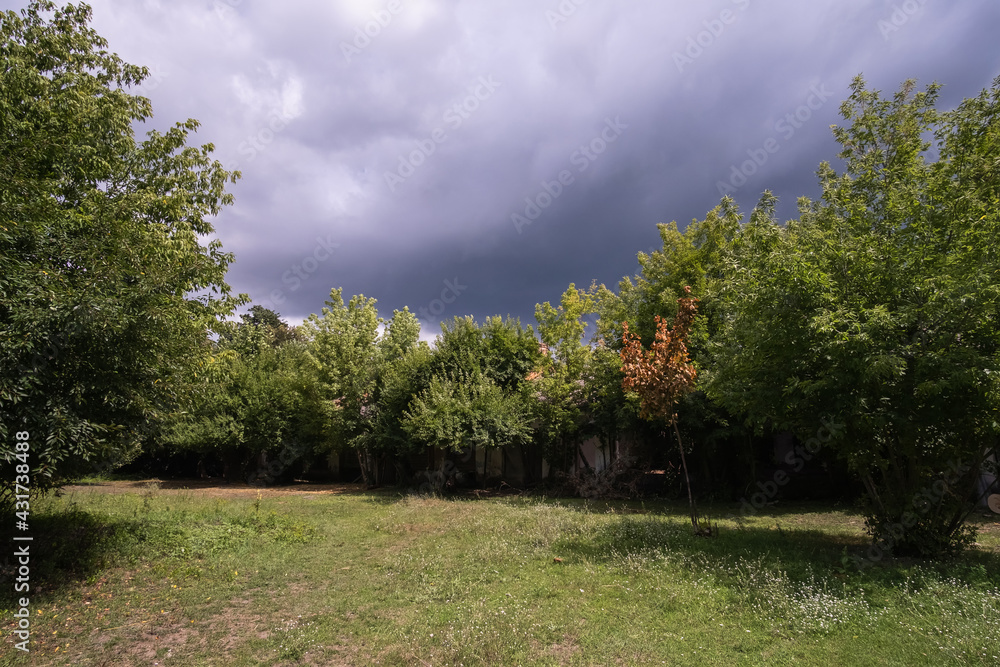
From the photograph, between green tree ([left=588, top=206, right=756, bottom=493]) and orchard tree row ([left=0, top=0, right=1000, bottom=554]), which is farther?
green tree ([left=588, top=206, right=756, bottom=493])

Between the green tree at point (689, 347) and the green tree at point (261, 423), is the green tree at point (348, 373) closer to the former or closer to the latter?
the green tree at point (261, 423)

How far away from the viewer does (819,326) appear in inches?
250

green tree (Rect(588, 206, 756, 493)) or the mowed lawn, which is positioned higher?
green tree (Rect(588, 206, 756, 493))

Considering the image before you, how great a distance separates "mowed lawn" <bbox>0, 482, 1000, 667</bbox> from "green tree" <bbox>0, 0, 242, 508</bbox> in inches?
70.1

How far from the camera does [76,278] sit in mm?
6781

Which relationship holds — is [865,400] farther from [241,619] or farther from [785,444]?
[785,444]

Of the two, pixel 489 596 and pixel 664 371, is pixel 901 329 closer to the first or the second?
pixel 664 371

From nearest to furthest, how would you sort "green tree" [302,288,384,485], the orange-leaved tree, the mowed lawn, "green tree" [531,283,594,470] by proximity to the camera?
the mowed lawn, the orange-leaved tree, "green tree" [531,283,594,470], "green tree" [302,288,384,485]

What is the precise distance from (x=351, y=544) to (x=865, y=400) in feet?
29.7

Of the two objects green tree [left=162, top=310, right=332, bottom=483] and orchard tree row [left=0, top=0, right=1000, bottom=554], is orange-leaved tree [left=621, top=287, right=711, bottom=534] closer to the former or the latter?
orchard tree row [left=0, top=0, right=1000, bottom=554]

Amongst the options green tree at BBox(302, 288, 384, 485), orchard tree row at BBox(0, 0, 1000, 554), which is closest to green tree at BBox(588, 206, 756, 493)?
orchard tree row at BBox(0, 0, 1000, 554)

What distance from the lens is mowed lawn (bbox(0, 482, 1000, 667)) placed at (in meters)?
4.79

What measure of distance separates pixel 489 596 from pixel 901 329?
6543 millimetres

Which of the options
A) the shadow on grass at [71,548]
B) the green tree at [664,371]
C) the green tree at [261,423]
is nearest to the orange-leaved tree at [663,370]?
the green tree at [664,371]
